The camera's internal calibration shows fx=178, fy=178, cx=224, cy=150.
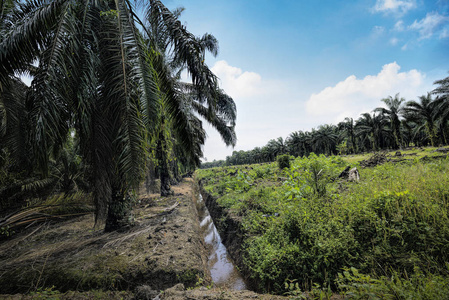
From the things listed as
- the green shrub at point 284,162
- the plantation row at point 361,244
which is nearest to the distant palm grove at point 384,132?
the green shrub at point 284,162

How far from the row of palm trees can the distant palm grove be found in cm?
2646

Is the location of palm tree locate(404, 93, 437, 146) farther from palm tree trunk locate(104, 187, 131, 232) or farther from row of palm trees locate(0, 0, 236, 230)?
palm tree trunk locate(104, 187, 131, 232)

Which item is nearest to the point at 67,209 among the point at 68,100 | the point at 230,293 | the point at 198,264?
the point at 68,100

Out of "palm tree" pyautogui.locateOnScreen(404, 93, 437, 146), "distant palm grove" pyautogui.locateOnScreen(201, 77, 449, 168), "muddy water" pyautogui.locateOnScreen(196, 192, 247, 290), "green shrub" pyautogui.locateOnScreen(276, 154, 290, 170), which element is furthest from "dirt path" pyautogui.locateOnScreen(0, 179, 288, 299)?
"palm tree" pyautogui.locateOnScreen(404, 93, 437, 146)

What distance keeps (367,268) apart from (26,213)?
7.93 meters

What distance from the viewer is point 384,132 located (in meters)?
36.7

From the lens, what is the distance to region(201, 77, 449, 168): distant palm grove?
74.9ft

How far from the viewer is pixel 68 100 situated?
3559mm

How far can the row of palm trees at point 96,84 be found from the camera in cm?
319

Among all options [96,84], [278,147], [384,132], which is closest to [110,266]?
[96,84]

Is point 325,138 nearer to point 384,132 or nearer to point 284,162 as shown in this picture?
point 384,132

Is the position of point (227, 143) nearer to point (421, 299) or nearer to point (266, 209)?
point (266, 209)

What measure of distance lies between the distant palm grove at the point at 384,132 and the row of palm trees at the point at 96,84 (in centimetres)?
2646

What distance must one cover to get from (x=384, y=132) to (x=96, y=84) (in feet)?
159
